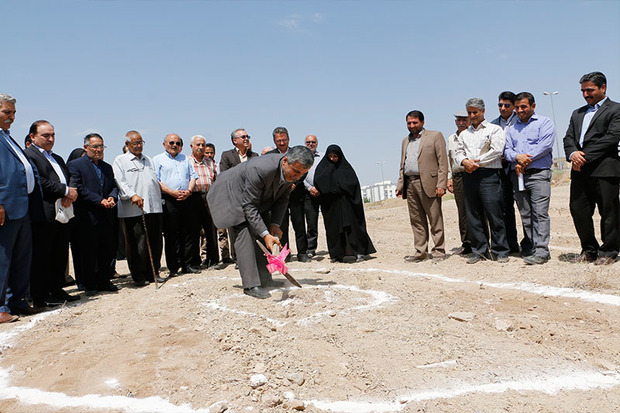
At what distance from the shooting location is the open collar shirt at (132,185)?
20.0ft

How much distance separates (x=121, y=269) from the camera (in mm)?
8672

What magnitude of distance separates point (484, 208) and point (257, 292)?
333 cm

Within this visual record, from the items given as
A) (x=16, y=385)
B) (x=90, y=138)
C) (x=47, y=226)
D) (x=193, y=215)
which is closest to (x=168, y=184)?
(x=193, y=215)

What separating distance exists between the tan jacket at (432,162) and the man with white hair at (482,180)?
25cm

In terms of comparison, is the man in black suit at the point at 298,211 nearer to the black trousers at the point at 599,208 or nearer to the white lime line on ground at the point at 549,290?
the white lime line on ground at the point at 549,290

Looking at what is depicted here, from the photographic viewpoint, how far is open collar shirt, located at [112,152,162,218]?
240 inches

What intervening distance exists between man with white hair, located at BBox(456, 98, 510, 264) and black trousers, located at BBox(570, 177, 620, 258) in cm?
89

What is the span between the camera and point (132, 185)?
241 inches

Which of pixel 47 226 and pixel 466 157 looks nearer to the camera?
pixel 47 226

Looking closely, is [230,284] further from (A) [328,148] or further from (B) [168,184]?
(A) [328,148]

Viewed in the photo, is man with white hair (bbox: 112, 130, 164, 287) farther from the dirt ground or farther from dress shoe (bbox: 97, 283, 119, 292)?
the dirt ground

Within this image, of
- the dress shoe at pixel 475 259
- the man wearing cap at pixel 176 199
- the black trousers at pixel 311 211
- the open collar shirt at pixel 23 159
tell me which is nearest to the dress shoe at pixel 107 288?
the man wearing cap at pixel 176 199

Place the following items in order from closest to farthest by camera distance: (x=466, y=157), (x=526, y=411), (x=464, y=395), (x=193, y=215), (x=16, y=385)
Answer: (x=526, y=411), (x=464, y=395), (x=16, y=385), (x=466, y=157), (x=193, y=215)

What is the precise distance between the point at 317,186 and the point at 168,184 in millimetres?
2310
